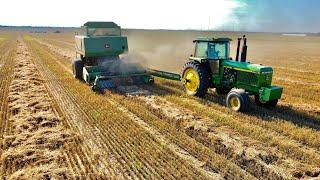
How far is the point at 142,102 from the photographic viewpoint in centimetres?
1205

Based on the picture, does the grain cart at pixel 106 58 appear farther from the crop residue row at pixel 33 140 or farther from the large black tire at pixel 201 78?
the large black tire at pixel 201 78

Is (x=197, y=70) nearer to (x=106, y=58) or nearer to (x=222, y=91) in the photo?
(x=222, y=91)

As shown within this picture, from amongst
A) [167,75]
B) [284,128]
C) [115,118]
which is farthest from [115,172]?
[167,75]

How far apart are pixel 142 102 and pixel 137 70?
11.5ft

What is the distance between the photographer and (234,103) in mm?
10789

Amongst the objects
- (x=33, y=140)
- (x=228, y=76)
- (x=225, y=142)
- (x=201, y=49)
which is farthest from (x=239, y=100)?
(x=33, y=140)

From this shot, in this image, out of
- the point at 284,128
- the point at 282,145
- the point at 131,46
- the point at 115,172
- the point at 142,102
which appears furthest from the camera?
the point at 131,46

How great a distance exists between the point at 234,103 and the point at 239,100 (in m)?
0.38

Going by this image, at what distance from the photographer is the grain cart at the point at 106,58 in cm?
1475

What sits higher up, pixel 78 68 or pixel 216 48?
pixel 216 48

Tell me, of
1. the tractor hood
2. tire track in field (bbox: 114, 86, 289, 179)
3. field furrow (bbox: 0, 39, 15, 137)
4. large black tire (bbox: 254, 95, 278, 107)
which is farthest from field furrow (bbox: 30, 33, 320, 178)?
field furrow (bbox: 0, 39, 15, 137)

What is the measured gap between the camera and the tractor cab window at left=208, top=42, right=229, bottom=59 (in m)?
12.1

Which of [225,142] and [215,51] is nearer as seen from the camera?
[225,142]

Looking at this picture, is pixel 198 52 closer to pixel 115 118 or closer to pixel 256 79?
pixel 256 79
